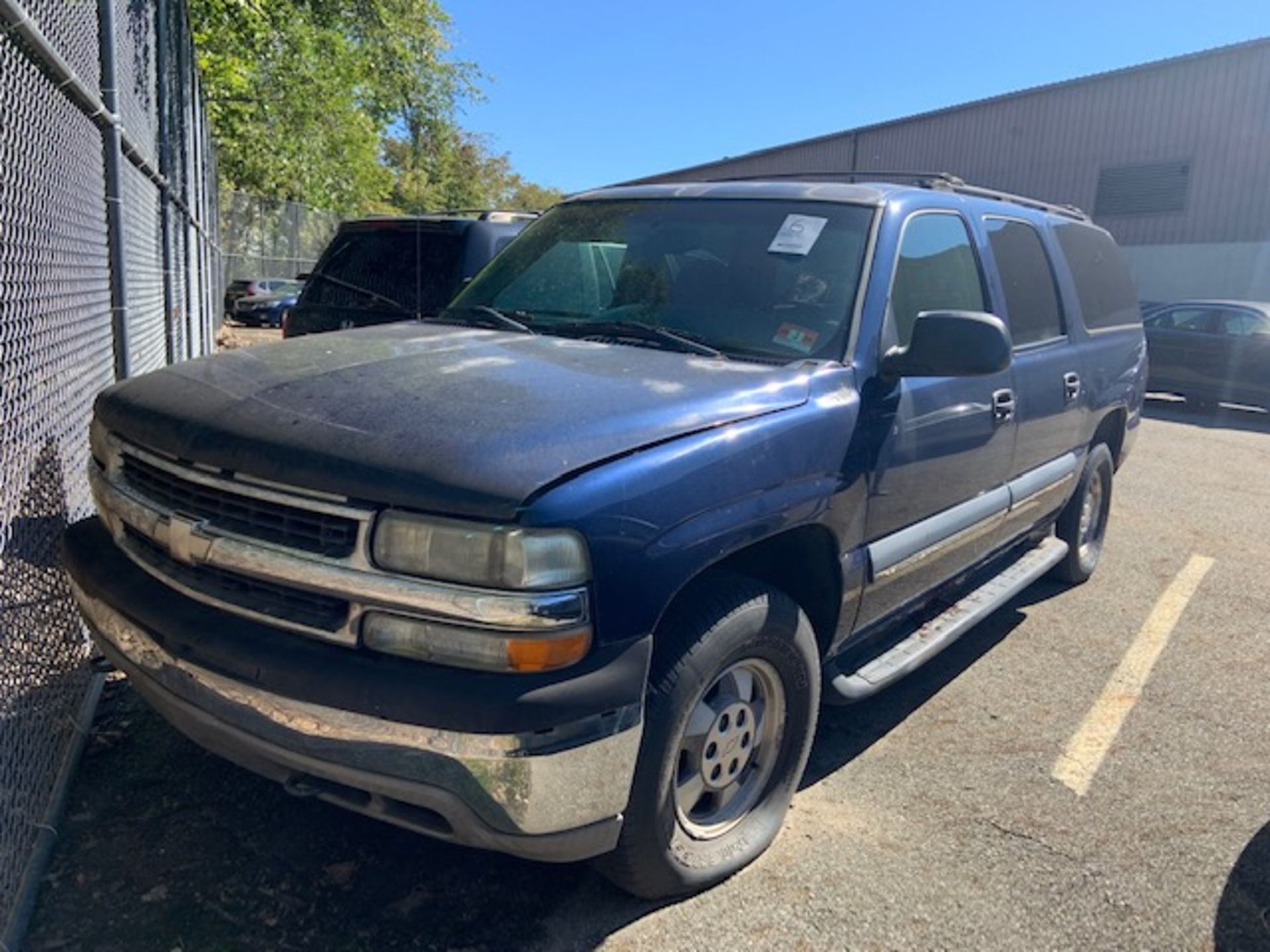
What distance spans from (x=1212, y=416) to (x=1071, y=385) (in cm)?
1200

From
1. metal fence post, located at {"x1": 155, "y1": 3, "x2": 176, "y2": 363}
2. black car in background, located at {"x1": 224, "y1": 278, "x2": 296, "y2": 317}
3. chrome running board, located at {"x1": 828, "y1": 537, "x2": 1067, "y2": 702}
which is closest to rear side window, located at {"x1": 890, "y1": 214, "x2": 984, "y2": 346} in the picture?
chrome running board, located at {"x1": 828, "y1": 537, "x2": 1067, "y2": 702}

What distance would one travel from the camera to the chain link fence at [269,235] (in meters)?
24.2

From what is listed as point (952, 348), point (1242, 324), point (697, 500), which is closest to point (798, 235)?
point (952, 348)

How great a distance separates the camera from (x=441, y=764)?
2.10m

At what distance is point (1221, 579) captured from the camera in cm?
600

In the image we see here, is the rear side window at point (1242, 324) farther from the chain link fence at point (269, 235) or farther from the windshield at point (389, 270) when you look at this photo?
the chain link fence at point (269, 235)

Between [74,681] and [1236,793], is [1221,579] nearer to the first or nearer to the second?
[1236,793]

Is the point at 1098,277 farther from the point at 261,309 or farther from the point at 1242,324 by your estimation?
the point at 261,309

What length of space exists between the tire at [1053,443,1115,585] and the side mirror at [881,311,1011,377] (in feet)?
8.47

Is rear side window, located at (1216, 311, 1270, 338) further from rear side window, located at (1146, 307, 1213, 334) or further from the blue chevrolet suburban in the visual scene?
the blue chevrolet suburban

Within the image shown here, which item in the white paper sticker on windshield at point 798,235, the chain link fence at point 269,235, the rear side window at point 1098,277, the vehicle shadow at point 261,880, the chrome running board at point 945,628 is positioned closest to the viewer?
the vehicle shadow at point 261,880

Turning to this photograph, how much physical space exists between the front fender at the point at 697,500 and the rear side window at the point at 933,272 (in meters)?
0.66

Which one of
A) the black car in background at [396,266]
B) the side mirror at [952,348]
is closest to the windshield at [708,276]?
the side mirror at [952,348]

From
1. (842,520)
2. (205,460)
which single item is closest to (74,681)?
(205,460)
